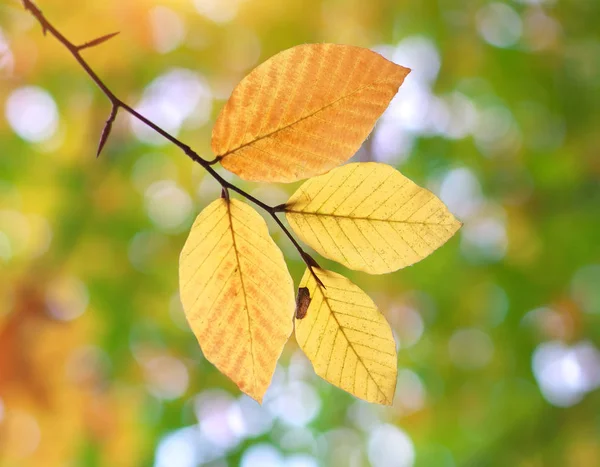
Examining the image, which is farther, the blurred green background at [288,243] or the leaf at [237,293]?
the blurred green background at [288,243]

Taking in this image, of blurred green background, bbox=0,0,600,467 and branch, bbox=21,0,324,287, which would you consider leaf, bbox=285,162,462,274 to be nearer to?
branch, bbox=21,0,324,287

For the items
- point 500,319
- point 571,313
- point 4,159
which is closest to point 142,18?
point 4,159

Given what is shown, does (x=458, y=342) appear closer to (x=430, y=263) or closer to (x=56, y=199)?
(x=430, y=263)

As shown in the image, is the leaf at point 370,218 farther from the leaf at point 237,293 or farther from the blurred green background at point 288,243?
the blurred green background at point 288,243

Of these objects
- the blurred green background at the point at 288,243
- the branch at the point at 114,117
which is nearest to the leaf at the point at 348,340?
the branch at the point at 114,117

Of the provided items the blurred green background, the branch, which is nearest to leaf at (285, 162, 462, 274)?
the branch

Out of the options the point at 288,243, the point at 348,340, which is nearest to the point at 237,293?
the point at 348,340

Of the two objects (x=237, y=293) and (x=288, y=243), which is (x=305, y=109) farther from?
(x=288, y=243)
